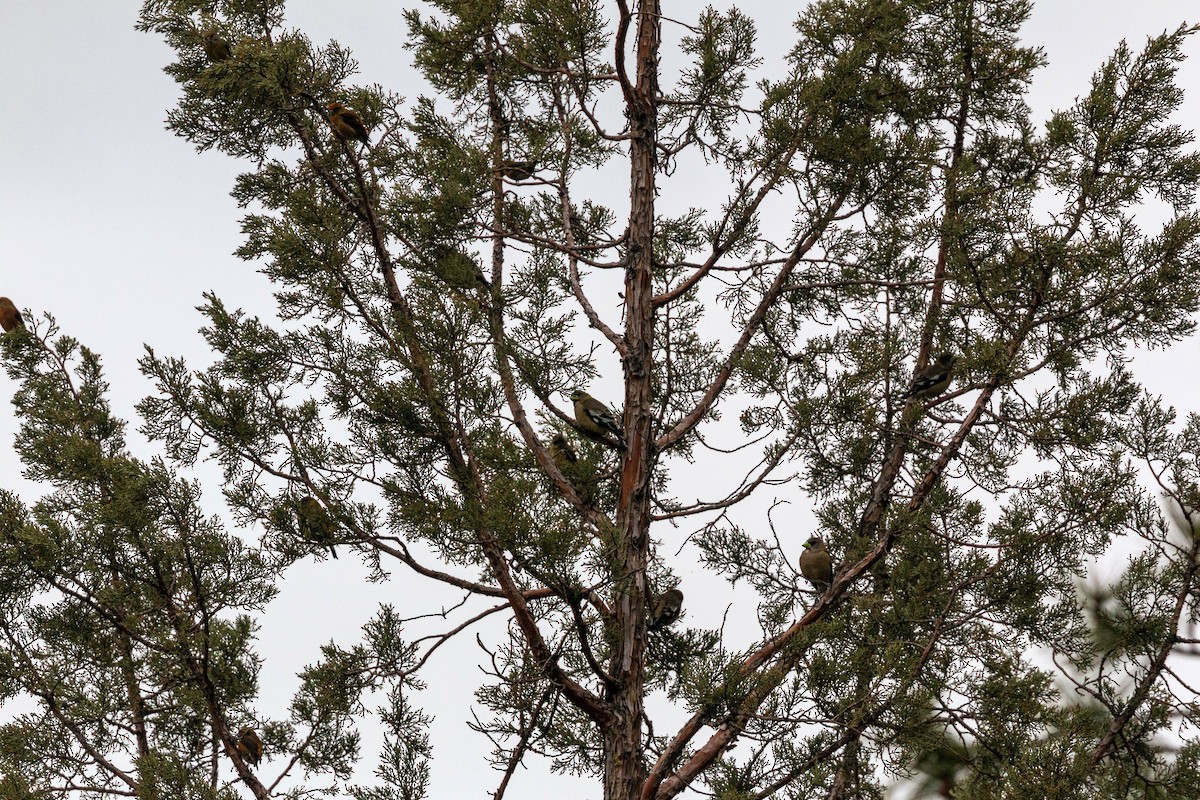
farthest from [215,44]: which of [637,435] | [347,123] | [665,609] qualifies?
[665,609]

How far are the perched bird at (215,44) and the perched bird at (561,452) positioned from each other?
2.72 metres

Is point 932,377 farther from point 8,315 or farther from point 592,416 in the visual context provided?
point 8,315

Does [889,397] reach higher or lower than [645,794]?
higher

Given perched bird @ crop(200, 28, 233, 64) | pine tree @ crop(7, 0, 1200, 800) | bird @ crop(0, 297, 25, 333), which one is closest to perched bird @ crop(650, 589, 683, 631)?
pine tree @ crop(7, 0, 1200, 800)

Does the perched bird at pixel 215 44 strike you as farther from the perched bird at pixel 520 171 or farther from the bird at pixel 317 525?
the bird at pixel 317 525

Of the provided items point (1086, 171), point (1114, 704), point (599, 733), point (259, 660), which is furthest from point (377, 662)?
point (1086, 171)

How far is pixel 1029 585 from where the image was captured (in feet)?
21.2

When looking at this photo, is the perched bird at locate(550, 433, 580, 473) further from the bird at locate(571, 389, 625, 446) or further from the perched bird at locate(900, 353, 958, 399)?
the perched bird at locate(900, 353, 958, 399)

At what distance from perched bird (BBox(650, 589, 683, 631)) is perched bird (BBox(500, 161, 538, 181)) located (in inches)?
103

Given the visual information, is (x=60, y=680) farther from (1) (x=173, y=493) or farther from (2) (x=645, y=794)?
(2) (x=645, y=794)

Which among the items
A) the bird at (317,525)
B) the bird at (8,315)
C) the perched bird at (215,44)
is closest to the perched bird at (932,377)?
the bird at (317,525)

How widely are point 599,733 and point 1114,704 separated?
8.61ft

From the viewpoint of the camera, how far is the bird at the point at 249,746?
6.53m

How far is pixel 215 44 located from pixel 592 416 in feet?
9.10
